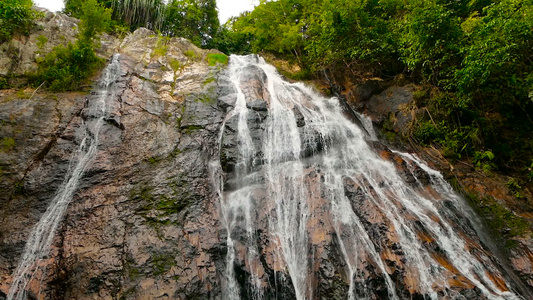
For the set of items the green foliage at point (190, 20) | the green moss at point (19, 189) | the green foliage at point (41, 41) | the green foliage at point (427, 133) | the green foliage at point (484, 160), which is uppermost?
the green foliage at point (190, 20)

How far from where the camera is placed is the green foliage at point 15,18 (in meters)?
9.31

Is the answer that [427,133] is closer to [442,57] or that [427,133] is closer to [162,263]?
[442,57]

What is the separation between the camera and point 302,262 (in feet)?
18.4

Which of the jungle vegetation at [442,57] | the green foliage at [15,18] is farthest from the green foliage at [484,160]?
the green foliage at [15,18]

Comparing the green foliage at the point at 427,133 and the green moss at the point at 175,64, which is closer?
the green foliage at the point at 427,133

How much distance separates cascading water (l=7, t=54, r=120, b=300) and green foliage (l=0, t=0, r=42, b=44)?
140 inches

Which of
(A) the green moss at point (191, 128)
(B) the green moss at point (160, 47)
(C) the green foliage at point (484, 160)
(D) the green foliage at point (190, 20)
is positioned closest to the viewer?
(C) the green foliage at point (484, 160)

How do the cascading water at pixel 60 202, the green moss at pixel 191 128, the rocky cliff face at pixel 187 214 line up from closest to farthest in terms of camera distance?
the cascading water at pixel 60 202 < the rocky cliff face at pixel 187 214 < the green moss at pixel 191 128

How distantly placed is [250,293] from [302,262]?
1196 millimetres

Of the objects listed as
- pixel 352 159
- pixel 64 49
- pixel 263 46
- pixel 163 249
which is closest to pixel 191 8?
pixel 263 46

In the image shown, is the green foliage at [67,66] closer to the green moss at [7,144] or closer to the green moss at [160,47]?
the green moss at [7,144]

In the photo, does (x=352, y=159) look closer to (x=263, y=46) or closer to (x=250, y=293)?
(x=250, y=293)

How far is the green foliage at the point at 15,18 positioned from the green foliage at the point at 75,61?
4.45 feet

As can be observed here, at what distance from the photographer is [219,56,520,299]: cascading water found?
516cm
